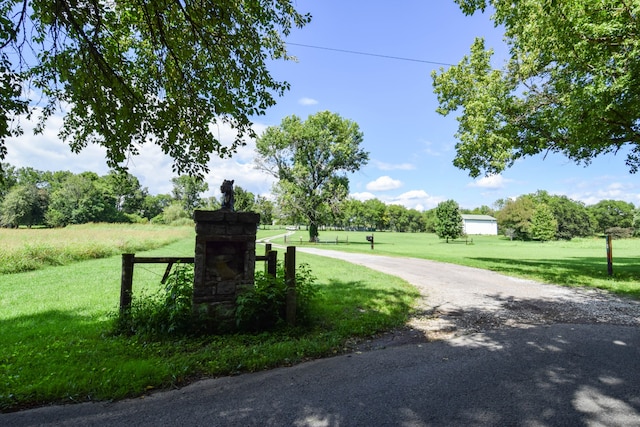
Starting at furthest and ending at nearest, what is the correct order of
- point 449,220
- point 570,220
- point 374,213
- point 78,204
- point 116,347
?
1. point 374,213
2. point 570,220
3. point 78,204
4. point 449,220
5. point 116,347

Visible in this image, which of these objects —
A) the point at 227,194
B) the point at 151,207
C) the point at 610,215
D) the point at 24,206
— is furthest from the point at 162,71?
the point at 610,215

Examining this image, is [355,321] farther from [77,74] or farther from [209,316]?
[77,74]

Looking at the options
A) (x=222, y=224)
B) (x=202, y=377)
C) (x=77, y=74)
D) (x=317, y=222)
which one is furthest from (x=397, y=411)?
(x=317, y=222)

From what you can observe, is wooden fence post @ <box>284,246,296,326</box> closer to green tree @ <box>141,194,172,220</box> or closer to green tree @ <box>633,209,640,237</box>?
green tree @ <box>633,209,640,237</box>

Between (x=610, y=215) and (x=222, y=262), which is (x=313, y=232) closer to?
(x=222, y=262)

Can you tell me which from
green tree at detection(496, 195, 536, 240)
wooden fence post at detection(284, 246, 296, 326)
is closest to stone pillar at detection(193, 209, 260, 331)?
wooden fence post at detection(284, 246, 296, 326)

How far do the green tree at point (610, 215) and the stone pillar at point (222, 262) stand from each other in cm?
11073

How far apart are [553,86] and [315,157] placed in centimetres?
2785

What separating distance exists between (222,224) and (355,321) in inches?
116

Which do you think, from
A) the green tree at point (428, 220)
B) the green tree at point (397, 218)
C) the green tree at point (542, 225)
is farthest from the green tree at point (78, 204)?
the green tree at point (428, 220)

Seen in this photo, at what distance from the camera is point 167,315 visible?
16.4 feet

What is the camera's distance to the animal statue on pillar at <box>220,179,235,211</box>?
18.7 ft

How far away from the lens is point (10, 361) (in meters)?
4.09

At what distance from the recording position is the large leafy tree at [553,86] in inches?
308
